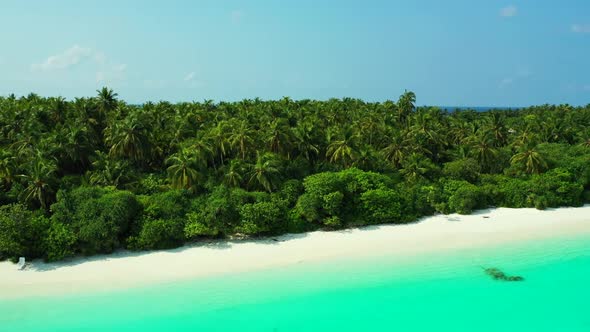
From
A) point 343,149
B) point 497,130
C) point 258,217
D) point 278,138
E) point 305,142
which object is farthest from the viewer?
point 497,130

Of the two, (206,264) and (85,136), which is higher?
(85,136)

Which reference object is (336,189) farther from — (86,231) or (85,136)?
(85,136)

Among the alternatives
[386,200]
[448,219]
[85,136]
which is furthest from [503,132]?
[85,136]

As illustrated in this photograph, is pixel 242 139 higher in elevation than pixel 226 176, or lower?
higher

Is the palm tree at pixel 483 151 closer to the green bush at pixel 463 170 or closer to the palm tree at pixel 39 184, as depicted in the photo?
the green bush at pixel 463 170

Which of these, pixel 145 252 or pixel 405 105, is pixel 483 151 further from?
pixel 145 252

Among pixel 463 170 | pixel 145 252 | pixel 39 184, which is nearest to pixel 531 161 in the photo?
pixel 463 170

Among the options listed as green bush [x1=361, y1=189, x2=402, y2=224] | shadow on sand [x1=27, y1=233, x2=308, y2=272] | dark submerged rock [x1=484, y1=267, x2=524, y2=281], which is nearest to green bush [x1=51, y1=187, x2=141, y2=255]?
shadow on sand [x1=27, y1=233, x2=308, y2=272]

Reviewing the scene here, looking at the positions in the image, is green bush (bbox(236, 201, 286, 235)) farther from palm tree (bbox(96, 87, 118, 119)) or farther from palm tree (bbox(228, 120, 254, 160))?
palm tree (bbox(96, 87, 118, 119))
